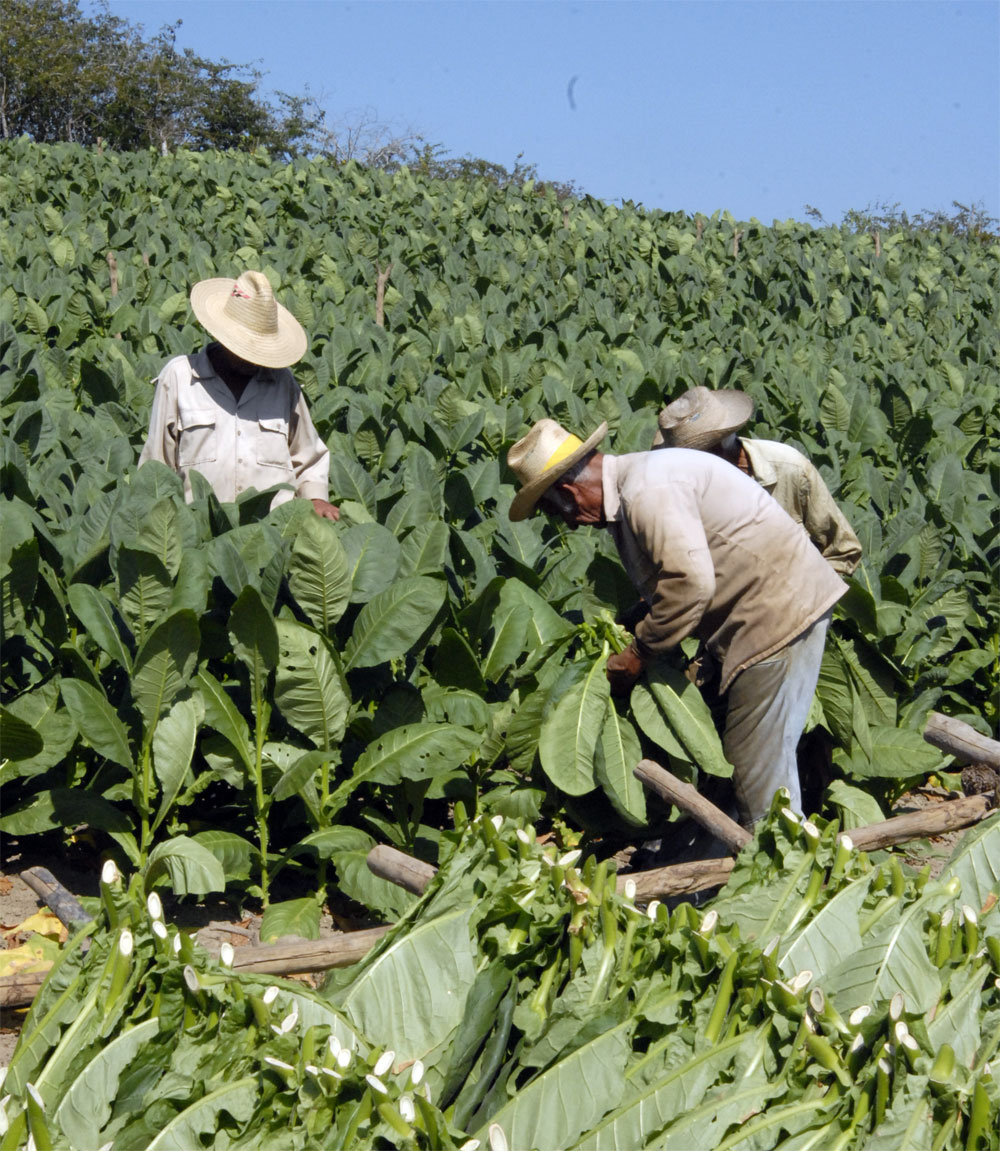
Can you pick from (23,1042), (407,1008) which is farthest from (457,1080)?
(23,1042)

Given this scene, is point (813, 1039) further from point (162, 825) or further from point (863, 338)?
point (863, 338)

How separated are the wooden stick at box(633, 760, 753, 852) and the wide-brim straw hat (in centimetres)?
138

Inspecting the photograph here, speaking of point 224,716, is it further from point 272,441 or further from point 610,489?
point 272,441

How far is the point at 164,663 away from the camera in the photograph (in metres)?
4.02

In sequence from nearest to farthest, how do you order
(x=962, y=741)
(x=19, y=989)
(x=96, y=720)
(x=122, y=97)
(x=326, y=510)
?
1. (x=19, y=989)
2. (x=962, y=741)
3. (x=96, y=720)
4. (x=326, y=510)
5. (x=122, y=97)

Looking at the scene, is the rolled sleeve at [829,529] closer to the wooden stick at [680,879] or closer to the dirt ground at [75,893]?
the dirt ground at [75,893]

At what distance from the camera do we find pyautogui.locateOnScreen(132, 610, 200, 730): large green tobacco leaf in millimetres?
3939

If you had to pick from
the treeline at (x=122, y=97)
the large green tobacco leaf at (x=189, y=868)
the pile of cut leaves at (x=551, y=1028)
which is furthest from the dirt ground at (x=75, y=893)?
the treeline at (x=122, y=97)

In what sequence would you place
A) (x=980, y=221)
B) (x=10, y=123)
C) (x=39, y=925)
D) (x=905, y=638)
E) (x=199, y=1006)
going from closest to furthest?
1. (x=199, y=1006)
2. (x=39, y=925)
3. (x=905, y=638)
4. (x=10, y=123)
5. (x=980, y=221)

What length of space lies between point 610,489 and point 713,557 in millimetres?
400

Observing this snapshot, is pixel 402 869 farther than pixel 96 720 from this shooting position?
No

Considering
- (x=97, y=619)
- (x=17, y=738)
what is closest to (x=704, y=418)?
(x=97, y=619)

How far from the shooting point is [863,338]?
12570 mm

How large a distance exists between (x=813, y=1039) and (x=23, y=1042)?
1322 mm
